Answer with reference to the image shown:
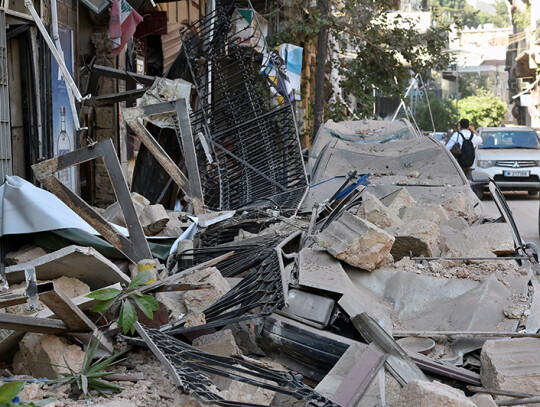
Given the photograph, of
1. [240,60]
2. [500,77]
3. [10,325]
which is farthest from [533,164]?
[500,77]

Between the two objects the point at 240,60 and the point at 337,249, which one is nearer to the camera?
the point at 337,249

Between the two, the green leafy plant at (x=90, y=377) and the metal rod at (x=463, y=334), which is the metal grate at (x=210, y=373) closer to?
the green leafy plant at (x=90, y=377)

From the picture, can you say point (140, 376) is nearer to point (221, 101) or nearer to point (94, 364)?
point (94, 364)

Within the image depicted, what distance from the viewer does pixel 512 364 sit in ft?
11.7

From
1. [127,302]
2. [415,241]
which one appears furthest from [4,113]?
[415,241]

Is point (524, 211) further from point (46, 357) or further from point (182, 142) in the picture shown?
point (46, 357)

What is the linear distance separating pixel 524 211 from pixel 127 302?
37.1 feet

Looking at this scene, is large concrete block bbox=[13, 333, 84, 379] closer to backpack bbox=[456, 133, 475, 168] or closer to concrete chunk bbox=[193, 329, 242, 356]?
concrete chunk bbox=[193, 329, 242, 356]

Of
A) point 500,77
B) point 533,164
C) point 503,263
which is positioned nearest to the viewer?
point 503,263

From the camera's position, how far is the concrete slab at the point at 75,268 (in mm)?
4664

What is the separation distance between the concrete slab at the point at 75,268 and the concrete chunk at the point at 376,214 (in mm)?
1879

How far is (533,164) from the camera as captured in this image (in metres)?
15.7

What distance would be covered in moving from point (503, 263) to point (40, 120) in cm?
481

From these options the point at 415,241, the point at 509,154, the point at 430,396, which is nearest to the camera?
the point at 430,396
